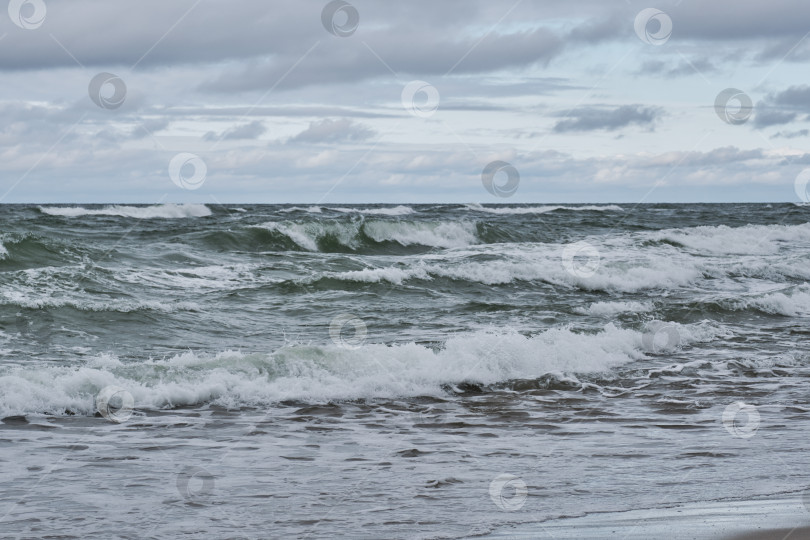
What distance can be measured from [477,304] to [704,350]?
4.66 m

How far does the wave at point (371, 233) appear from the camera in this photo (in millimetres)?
27000

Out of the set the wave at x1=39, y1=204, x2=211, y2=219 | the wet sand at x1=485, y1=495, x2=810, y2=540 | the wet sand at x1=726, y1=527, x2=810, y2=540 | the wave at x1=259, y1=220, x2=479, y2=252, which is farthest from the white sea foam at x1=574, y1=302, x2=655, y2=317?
the wave at x1=39, y1=204, x2=211, y2=219

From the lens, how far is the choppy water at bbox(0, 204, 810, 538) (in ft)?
17.6

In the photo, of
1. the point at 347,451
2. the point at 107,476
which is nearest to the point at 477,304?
the point at 347,451

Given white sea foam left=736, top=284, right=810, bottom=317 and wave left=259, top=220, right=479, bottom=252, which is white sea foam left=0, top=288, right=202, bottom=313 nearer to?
white sea foam left=736, top=284, right=810, bottom=317

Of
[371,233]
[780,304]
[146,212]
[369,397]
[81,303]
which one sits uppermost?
[146,212]

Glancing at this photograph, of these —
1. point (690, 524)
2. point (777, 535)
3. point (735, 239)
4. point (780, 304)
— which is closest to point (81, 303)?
point (690, 524)

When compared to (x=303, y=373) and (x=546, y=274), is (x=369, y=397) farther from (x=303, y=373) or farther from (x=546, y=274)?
(x=546, y=274)

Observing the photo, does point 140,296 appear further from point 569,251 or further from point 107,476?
point 569,251

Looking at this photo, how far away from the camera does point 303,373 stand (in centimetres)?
936

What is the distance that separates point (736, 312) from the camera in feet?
51.5

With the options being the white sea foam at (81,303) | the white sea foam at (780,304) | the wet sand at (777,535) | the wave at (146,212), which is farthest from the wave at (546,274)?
the wave at (146,212)

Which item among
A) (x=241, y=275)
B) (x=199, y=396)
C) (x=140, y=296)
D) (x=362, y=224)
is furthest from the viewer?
(x=362, y=224)

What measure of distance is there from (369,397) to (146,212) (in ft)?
122
